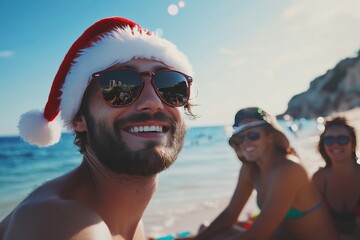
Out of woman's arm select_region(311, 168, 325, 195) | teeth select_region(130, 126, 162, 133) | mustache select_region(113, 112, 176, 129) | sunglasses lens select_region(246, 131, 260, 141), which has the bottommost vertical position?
woman's arm select_region(311, 168, 325, 195)

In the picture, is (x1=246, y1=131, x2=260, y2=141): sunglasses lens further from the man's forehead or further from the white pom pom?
the white pom pom

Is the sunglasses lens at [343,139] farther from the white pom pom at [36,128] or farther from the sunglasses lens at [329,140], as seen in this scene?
the white pom pom at [36,128]

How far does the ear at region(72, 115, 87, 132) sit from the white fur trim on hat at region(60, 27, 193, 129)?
0.04 m

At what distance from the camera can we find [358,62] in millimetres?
51844

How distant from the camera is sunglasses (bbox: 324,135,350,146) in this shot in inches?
142

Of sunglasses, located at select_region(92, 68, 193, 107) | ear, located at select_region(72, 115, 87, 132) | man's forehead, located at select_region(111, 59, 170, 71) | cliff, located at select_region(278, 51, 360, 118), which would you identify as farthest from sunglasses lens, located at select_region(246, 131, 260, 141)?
cliff, located at select_region(278, 51, 360, 118)

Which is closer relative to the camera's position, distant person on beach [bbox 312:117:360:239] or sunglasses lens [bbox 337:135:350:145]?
distant person on beach [bbox 312:117:360:239]

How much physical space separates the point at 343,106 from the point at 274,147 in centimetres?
6032

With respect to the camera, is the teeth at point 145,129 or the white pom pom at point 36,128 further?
the white pom pom at point 36,128

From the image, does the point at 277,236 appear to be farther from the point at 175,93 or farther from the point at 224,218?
the point at 175,93

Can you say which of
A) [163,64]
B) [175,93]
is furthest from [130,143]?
[163,64]

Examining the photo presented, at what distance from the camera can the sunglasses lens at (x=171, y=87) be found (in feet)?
5.94

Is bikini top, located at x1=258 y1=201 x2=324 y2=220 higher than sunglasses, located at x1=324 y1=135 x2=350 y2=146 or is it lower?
lower

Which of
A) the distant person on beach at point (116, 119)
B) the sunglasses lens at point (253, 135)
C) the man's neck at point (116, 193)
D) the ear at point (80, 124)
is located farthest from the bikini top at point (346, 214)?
the ear at point (80, 124)
